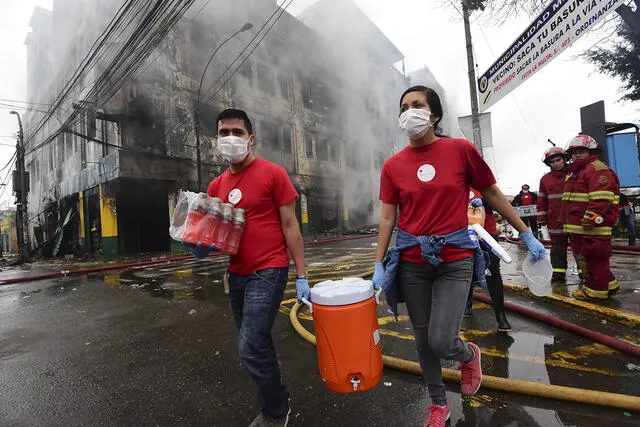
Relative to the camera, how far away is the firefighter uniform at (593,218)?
358 centimetres

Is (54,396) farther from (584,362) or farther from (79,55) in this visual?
(79,55)

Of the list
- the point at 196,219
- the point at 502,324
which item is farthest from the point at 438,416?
the point at 502,324

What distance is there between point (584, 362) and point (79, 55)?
A: 79.0 feet

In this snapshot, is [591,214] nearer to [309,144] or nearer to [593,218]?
[593,218]

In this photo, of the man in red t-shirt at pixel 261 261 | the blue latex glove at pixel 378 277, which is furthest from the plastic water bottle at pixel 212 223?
the blue latex glove at pixel 378 277

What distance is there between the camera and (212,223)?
182 centimetres

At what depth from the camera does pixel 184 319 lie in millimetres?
4211

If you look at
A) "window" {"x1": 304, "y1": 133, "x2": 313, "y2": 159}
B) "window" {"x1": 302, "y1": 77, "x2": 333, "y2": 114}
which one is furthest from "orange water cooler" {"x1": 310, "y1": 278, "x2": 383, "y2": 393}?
"window" {"x1": 302, "y1": 77, "x2": 333, "y2": 114}

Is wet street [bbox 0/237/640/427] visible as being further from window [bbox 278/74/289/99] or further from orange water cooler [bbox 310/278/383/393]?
window [bbox 278/74/289/99]

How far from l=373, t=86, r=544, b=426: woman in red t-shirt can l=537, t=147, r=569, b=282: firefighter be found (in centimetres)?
334

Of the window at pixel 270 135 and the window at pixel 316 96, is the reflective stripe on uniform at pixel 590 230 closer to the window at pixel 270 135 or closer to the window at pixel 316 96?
the window at pixel 270 135

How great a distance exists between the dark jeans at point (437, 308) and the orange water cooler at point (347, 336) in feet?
0.86

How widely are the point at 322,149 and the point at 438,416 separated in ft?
77.5

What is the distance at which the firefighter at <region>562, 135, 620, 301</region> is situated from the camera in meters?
3.58
